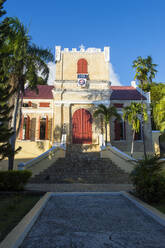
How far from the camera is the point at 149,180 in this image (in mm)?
6344

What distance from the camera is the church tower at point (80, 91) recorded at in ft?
65.6

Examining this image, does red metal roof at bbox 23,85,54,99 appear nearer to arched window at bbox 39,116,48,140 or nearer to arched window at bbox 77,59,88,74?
arched window at bbox 39,116,48,140

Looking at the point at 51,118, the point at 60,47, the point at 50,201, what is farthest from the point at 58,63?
the point at 50,201

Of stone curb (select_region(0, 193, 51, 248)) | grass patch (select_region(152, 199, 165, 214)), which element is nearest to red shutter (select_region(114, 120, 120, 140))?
grass patch (select_region(152, 199, 165, 214))

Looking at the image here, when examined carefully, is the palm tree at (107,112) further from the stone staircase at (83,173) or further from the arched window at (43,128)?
the arched window at (43,128)

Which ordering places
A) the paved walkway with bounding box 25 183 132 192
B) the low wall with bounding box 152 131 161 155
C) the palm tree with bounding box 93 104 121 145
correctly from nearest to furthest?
the paved walkway with bounding box 25 183 132 192
the palm tree with bounding box 93 104 121 145
the low wall with bounding box 152 131 161 155

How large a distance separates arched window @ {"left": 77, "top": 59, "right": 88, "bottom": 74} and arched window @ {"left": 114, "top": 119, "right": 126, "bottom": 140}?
7.82m

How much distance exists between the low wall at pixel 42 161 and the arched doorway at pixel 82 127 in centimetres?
352

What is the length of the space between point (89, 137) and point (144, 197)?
13823 mm

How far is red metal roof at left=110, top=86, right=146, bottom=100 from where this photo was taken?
941 inches

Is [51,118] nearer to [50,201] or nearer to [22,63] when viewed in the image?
[22,63]

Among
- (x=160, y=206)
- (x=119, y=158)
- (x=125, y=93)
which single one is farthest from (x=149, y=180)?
(x=125, y=93)

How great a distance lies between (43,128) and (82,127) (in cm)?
544

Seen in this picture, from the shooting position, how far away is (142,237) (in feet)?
11.6
